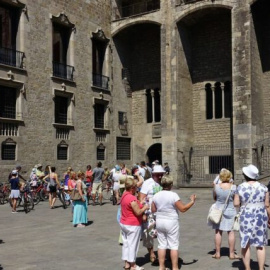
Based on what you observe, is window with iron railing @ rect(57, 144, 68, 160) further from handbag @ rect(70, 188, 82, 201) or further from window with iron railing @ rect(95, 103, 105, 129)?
handbag @ rect(70, 188, 82, 201)

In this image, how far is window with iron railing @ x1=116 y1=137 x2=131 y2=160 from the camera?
27625mm

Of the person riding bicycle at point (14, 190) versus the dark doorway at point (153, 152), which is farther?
the dark doorway at point (153, 152)

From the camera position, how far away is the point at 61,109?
23.8 m

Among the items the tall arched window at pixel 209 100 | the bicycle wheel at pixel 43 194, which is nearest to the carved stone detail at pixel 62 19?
the tall arched window at pixel 209 100

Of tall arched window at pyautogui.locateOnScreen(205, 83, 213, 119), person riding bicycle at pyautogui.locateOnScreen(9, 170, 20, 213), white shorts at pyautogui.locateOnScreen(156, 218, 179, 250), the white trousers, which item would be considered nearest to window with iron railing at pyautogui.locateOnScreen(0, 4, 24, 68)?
person riding bicycle at pyautogui.locateOnScreen(9, 170, 20, 213)

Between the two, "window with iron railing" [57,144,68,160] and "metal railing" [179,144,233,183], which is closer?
"window with iron railing" [57,144,68,160]

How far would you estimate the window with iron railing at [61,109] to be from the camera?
23500mm

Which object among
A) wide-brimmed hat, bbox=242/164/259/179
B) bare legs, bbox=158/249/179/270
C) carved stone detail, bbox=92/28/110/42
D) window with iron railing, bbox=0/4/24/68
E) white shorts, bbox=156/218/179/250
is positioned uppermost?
carved stone detail, bbox=92/28/110/42

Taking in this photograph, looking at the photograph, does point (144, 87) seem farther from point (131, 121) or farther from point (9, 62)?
point (9, 62)

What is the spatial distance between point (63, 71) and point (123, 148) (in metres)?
6.99

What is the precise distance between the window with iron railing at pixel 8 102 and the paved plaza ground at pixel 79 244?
298 inches

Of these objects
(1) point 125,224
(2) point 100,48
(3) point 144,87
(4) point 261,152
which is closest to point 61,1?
(2) point 100,48

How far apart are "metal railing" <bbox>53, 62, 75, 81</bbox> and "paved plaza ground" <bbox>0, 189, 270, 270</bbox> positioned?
35.9 feet

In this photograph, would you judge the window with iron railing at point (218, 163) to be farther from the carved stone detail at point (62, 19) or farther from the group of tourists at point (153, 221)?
the group of tourists at point (153, 221)
